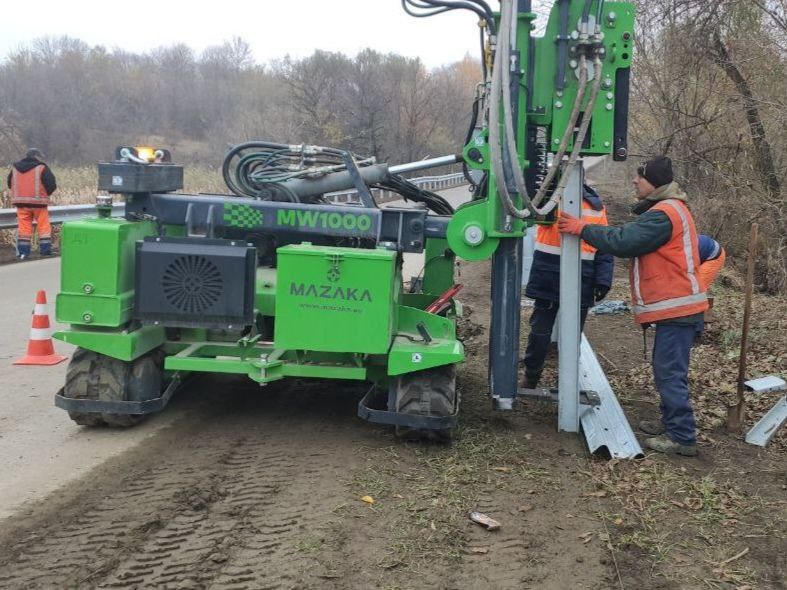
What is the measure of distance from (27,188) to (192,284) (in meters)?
9.33

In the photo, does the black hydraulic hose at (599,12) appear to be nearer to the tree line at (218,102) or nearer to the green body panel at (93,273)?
the green body panel at (93,273)

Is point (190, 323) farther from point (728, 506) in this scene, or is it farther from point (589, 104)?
point (728, 506)

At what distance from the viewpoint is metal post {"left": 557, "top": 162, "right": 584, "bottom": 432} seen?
545cm

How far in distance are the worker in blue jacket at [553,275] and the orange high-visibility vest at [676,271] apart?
0.89m

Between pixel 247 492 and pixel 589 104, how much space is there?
3.04 meters

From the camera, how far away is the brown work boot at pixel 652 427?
5809 mm

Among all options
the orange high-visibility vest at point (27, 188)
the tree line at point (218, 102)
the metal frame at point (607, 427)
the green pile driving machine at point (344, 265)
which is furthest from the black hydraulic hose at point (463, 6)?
the tree line at point (218, 102)

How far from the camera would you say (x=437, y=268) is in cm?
699

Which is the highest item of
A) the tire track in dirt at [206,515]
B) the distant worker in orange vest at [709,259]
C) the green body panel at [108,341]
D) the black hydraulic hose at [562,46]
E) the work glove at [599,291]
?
the black hydraulic hose at [562,46]

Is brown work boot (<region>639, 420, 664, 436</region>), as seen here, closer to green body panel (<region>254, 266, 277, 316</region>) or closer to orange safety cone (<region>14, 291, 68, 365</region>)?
green body panel (<region>254, 266, 277, 316</region>)

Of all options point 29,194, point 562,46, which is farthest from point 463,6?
point 29,194

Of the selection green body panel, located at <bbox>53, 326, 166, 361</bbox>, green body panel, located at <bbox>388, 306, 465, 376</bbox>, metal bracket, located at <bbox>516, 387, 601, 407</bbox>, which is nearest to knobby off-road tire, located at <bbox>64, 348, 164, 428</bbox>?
green body panel, located at <bbox>53, 326, 166, 361</bbox>

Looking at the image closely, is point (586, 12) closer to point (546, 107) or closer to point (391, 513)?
point (546, 107)

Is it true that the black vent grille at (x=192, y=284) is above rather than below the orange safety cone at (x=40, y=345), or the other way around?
above
